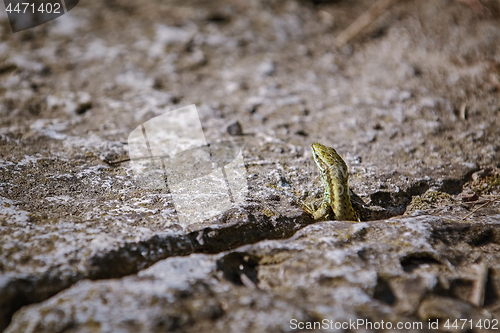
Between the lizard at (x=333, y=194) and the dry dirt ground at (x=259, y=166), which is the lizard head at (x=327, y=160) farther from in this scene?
the dry dirt ground at (x=259, y=166)

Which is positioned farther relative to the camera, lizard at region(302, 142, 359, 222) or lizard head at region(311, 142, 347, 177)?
lizard head at region(311, 142, 347, 177)

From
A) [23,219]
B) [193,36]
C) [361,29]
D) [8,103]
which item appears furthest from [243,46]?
[23,219]

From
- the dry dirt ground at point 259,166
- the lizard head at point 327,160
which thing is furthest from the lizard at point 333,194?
the dry dirt ground at point 259,166

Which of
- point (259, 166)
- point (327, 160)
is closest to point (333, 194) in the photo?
point (327, 160)

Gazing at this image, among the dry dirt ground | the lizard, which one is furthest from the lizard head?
the dry dirt ground

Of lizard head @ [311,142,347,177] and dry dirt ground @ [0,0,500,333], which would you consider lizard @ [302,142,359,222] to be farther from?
dry dirt ground @ [0,0,500,333]

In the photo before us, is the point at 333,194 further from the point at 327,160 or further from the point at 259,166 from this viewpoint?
the point at 259,166

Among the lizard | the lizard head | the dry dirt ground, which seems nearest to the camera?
the dry dirt ground
